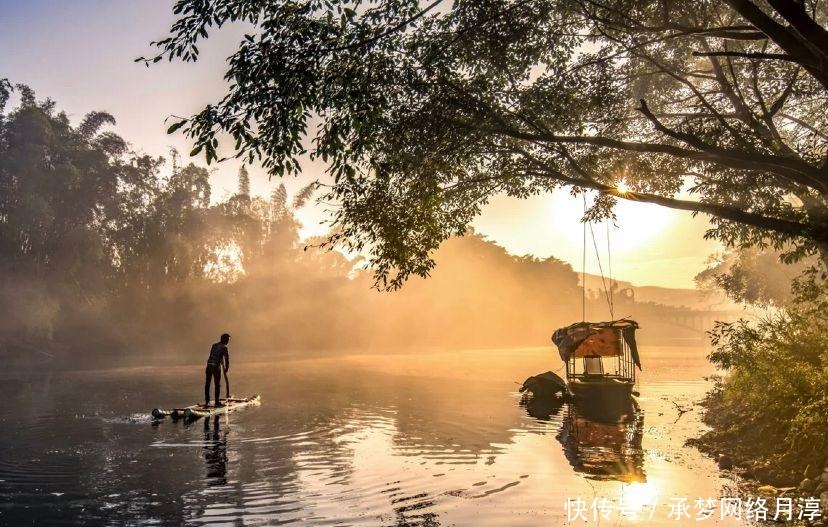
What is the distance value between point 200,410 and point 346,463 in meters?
7.92

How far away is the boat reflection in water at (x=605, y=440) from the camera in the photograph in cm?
1386

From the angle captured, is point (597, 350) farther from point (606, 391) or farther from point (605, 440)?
point (605, 440)

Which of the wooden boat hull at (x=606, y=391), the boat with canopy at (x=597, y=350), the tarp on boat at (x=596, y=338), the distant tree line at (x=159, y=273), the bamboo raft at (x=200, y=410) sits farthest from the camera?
the distant tree line at (x=159, y=273)

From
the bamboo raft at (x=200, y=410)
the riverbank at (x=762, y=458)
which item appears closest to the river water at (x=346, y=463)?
the bamboo raft at (x=200, y=410)

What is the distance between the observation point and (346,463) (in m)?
14.2

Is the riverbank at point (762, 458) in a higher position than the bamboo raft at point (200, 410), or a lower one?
lower

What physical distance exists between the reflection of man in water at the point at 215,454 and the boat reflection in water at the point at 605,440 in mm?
7740

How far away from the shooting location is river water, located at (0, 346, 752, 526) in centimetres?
1023

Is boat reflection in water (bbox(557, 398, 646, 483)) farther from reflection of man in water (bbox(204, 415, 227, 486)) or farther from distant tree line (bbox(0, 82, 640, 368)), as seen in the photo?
distant tree line (bbox(0, 82, 640, 368))

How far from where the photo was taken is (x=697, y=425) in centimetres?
2073

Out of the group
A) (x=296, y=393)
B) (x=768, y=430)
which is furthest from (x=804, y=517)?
(x=296, y=393)

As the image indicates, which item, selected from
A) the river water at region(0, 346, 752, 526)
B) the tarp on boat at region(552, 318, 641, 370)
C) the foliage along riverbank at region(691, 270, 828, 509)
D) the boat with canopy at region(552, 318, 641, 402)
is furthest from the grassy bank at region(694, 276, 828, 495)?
the tarp on boat at region(552, 318, 641, 370)

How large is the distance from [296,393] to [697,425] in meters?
17.2

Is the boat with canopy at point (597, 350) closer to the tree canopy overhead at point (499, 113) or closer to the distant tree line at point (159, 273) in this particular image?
the tree canopy overhead at point (499, 113)
